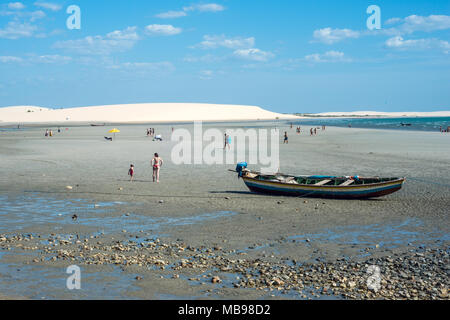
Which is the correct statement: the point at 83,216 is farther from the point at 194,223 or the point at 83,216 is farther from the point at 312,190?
the point at 312,190

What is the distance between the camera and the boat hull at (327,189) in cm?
1895

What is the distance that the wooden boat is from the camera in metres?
19.0

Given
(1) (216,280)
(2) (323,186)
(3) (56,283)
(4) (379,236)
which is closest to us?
(3) (56,283)

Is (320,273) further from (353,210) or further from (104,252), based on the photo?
(353,210)

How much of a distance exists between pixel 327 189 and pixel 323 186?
212 mm

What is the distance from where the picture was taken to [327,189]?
19641 millimetres

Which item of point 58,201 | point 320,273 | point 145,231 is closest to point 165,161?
point 58,201
